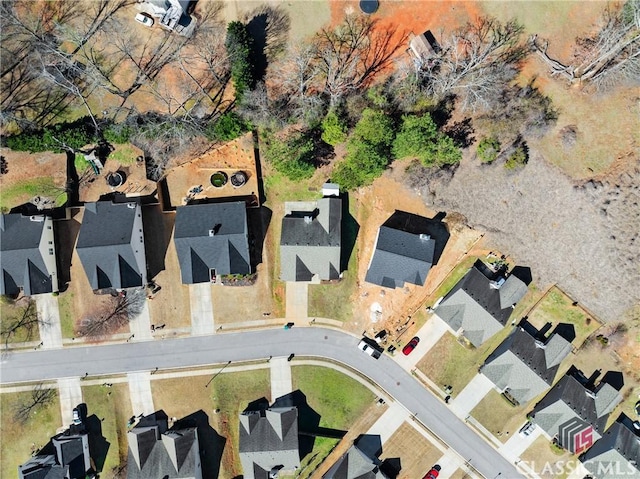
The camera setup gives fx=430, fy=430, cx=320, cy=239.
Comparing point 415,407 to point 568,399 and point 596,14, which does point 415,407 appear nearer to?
point 568,399

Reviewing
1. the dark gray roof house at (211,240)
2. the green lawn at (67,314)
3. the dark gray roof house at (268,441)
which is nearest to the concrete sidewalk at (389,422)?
the dark gray roof house at (268,441)

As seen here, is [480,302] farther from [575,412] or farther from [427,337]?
[575,412]

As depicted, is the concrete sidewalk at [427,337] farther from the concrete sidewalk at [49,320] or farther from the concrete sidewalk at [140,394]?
the concrete sidewalk at [49,320]

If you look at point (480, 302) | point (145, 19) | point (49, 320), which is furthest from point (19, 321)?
point (480, 302)

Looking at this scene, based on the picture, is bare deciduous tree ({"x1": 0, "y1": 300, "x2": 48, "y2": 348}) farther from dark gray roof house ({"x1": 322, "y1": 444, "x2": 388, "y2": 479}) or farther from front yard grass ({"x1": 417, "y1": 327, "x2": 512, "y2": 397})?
front yard grass ({"x1": 417, "y1": 327, "x2": 512, "y2": 397})

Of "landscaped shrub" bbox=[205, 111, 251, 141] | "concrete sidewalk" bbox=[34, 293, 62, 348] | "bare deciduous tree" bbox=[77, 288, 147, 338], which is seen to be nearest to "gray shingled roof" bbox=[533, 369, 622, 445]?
"landscaped shrub" bbox=[205, 111, 251, 141]
